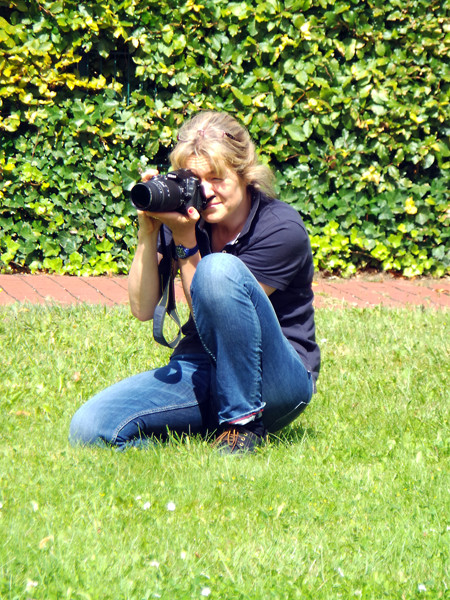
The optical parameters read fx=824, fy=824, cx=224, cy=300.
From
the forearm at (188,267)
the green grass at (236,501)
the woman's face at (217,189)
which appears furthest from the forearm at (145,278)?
the green grass at (236,501)

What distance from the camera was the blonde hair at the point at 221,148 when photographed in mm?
2828

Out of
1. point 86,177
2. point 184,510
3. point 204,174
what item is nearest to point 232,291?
point 204,174

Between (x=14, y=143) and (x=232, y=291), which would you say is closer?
(x=232, y=291)

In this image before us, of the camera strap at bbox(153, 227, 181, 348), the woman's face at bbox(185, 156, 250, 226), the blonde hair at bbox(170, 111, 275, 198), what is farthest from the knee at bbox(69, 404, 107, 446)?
the blonde hair at bbox(170, 111, 275, 198)

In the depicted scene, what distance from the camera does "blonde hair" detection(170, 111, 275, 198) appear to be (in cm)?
283

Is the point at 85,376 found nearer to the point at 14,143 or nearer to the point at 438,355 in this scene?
the point at 438,355

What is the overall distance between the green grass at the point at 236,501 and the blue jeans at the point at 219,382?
88 millimetres

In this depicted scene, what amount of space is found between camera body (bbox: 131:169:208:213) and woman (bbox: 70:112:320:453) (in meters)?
0.04

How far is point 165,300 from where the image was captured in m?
2.96

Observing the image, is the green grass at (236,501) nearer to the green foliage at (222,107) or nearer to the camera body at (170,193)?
the camera body at (170,193)

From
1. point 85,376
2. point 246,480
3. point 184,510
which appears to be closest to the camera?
point 184,510

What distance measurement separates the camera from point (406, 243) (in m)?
5.98

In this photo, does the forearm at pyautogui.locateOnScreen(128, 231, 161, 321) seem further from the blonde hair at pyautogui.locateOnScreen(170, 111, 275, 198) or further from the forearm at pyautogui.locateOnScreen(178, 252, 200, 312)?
the blonde hair at pyautogui.locateOnScreen(170, 111, 275, 198)

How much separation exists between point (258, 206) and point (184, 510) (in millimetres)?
1141
